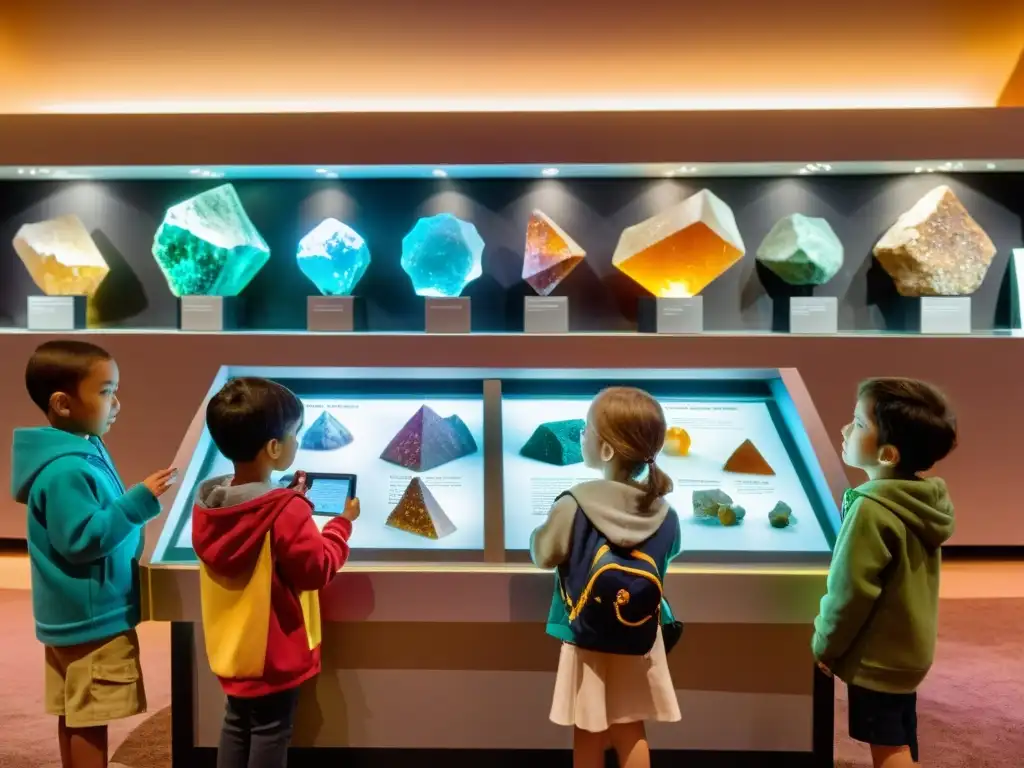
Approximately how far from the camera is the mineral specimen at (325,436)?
1715mm

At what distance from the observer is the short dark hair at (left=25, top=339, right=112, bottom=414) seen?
4.67 ft

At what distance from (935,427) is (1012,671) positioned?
4.57 ft

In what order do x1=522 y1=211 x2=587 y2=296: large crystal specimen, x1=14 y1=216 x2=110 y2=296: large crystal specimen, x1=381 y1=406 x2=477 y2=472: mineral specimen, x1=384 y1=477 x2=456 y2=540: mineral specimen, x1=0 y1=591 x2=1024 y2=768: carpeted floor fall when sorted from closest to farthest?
x1=384 y1=477 x2=456 y2=540: mineral specimen → x1=381 y1=406 x2=477 y2=472: mineral specimen → x1=0 y1=591 x2=1024 y2=768: carpeted floor → x1=522 y1=211 x2=587 y2=296: large crystal specimen → x1=14 y1=216 x2=110 y2=296: large crystal specimen

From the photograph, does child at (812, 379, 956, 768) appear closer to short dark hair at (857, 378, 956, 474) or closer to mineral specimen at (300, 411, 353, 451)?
short dark hair at (857, 378, 956, 474)

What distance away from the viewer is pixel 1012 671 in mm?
2281

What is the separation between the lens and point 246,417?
1.30 metres

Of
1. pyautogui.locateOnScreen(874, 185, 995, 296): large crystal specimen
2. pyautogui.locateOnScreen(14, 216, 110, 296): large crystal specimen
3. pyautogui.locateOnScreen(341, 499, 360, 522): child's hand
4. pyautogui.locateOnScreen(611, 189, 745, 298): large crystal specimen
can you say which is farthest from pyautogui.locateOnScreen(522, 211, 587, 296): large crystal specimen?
pyautogui.locateOnScreen(341, 499, 360, 522): child's hand

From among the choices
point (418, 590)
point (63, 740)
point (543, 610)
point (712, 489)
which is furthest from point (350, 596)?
point (712, 489)

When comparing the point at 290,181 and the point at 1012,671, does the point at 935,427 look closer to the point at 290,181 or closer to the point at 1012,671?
the point at 1012,671

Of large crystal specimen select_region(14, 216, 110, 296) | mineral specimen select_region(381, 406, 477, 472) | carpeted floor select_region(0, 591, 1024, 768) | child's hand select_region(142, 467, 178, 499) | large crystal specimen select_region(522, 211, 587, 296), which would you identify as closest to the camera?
child's hand select_region(142, 467, 178, 499)

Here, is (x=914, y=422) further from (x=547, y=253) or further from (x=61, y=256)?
(x=61, y=256)

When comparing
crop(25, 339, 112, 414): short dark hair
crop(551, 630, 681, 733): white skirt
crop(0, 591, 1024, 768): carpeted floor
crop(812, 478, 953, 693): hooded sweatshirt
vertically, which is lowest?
crop(0, 591, 1024, 768): carpeted floor

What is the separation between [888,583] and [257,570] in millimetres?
1006

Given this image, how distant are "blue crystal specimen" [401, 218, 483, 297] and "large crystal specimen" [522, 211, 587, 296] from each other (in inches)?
8.0
